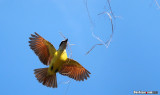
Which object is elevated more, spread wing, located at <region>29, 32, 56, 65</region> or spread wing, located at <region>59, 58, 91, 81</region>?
spread wing, located at <region>29, 32, 56, 65</region>

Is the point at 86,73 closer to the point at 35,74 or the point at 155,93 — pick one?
the point at 35,74

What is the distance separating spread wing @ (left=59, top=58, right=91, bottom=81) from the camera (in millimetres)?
5658

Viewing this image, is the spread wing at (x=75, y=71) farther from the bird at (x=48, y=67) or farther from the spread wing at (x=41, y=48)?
the spread wing at (x=41, y=48)

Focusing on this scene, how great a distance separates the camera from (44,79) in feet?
19.4

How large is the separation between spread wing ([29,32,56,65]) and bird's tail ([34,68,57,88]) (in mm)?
347

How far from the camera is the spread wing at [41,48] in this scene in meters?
5.68

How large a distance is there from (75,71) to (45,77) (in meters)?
0.97

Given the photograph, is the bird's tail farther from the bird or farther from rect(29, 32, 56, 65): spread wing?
rect(29, 32, 56, 65): spread wing

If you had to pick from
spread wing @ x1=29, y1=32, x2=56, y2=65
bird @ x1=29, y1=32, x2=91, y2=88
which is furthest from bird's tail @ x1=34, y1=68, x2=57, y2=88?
spread wing @ x1=29, y1=32, x2=56, y2=65

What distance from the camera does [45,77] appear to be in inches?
232

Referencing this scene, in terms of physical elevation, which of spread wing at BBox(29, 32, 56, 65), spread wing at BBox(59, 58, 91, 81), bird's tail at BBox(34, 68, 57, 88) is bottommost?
bird's tail at BBox(34, 68, 57, 88)

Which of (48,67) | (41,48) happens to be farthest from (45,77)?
(41,48)

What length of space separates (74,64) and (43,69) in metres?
1.02

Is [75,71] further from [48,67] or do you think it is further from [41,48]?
[41,48]
